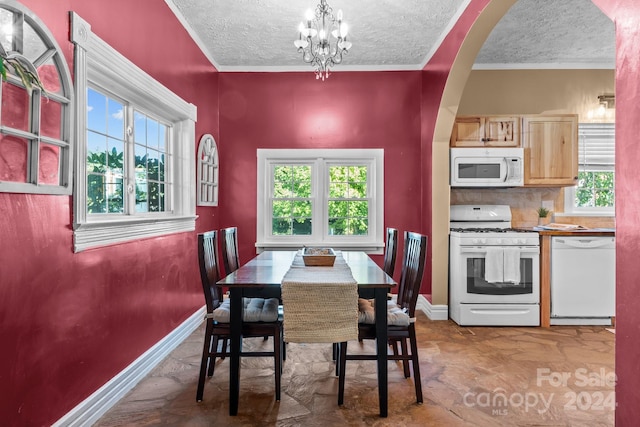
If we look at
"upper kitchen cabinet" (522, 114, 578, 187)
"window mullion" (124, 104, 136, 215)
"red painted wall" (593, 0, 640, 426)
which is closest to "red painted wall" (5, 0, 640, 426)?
"red painted wall" (593, 0, 640, 426)

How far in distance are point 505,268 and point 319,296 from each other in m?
2.45

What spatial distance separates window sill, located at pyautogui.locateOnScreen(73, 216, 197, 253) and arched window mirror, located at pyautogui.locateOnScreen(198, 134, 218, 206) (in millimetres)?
555

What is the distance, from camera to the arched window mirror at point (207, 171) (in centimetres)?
385

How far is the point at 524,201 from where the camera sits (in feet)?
14.5

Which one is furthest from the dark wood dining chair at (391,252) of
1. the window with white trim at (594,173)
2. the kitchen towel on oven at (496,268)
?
the window with white trim at (594,173)

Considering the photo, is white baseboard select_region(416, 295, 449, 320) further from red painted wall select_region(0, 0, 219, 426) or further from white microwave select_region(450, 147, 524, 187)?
red painted wall select_region(0, 0, 219, 426)

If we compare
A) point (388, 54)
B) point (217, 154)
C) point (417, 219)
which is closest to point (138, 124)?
point (217, 154)

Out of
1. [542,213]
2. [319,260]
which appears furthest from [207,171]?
[542,213]

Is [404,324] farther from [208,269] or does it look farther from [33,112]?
[33,112]

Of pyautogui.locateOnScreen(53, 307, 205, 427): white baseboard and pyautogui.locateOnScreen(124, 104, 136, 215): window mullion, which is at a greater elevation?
pyautogui.locateOnScreen(124, 104, 136, 215): window mullion

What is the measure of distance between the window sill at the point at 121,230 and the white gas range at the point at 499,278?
268cm

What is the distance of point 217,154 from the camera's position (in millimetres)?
4383

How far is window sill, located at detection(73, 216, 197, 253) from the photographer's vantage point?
199 cm

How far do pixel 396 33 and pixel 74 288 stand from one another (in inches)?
132
